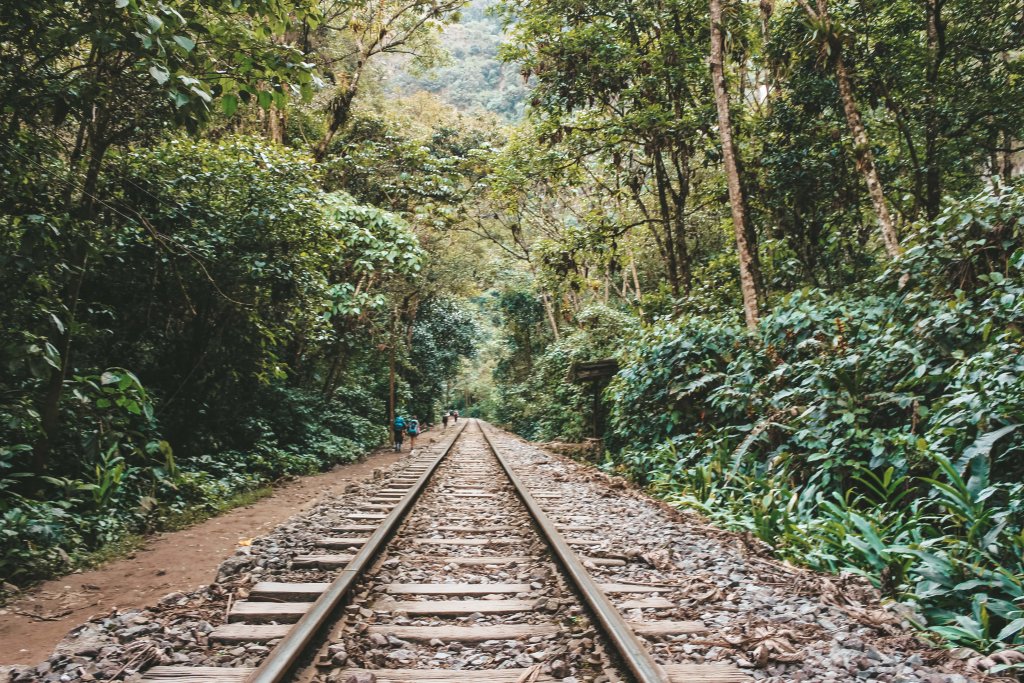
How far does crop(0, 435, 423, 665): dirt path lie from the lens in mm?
3473

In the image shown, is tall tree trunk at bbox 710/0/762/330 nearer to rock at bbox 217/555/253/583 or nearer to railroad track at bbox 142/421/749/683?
railroad track at bbox 142/421/749/683

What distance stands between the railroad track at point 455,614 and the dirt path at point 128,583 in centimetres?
116

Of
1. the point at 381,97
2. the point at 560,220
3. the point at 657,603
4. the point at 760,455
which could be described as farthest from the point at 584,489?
the point at 381,97

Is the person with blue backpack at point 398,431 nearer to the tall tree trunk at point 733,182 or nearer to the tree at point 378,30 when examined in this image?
the tree at point 378,30

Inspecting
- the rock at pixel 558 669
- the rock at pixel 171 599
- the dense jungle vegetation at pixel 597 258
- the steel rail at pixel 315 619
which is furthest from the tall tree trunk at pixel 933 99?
the rock at pixel 171 599

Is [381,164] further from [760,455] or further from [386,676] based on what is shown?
[386,676]

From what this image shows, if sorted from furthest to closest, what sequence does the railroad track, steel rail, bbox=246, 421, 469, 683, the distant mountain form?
the distant mountain → the railroad track → steel rail, bbox=246, 421, 469, 683

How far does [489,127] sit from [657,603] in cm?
1860

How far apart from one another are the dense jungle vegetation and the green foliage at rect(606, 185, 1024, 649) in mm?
34

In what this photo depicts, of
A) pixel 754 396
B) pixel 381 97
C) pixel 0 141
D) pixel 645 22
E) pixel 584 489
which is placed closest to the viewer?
pixel 0 141

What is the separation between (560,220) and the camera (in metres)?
19.3

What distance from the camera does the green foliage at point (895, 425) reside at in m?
3.48

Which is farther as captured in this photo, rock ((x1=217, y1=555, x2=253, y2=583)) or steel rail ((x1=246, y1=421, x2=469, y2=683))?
rock ((x1=217, y1=555, x2=253, y2=583))

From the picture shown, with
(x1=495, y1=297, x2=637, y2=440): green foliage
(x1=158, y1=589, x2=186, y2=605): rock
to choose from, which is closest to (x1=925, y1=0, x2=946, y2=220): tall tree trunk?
(x1=495, y1=297, x2=637, y2=440): green foliage
